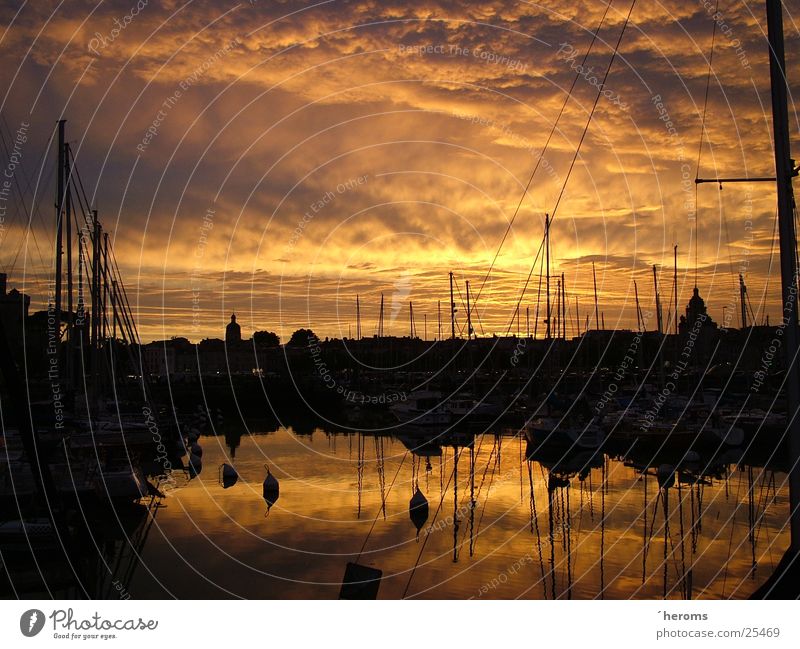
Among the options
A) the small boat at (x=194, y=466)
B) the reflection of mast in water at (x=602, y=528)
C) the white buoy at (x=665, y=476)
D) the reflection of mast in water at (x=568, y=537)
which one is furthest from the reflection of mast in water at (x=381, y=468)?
the white buoy at (x=665, y=476)

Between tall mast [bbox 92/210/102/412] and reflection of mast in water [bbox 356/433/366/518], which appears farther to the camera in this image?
tall mast [bbox 92/210/102/412]

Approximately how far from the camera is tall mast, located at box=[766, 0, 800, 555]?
782 centimetres

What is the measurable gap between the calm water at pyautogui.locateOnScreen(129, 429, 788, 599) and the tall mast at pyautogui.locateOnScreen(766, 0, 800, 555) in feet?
30.2

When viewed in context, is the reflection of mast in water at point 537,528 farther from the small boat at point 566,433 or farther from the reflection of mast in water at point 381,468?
the small boat at point 566,433

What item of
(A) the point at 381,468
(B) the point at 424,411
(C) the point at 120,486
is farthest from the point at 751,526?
(B) the point at 424,411

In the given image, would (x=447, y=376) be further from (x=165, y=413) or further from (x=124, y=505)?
(x=124, y=505)

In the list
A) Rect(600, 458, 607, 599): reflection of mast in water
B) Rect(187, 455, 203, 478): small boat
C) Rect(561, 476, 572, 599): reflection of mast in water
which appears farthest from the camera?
Rect(187, 455, 203, 478): small boat

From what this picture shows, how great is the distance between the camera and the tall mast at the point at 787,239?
782 centimetres

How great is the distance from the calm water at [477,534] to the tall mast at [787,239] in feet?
30.2

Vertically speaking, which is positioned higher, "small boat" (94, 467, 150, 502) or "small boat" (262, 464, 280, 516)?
"small boat" (94, 467, 150, 502)

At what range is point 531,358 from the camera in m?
60.8

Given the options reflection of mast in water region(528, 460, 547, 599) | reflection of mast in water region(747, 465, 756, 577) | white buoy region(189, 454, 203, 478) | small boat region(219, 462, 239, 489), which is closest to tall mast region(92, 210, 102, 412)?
white buoy region(189, 454, 203, 478)

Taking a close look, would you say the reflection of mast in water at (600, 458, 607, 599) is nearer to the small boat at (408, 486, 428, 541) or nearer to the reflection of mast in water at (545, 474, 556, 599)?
the reflection of mast in water at (545, 474, 556, 599)

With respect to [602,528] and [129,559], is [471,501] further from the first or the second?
[129,559]
